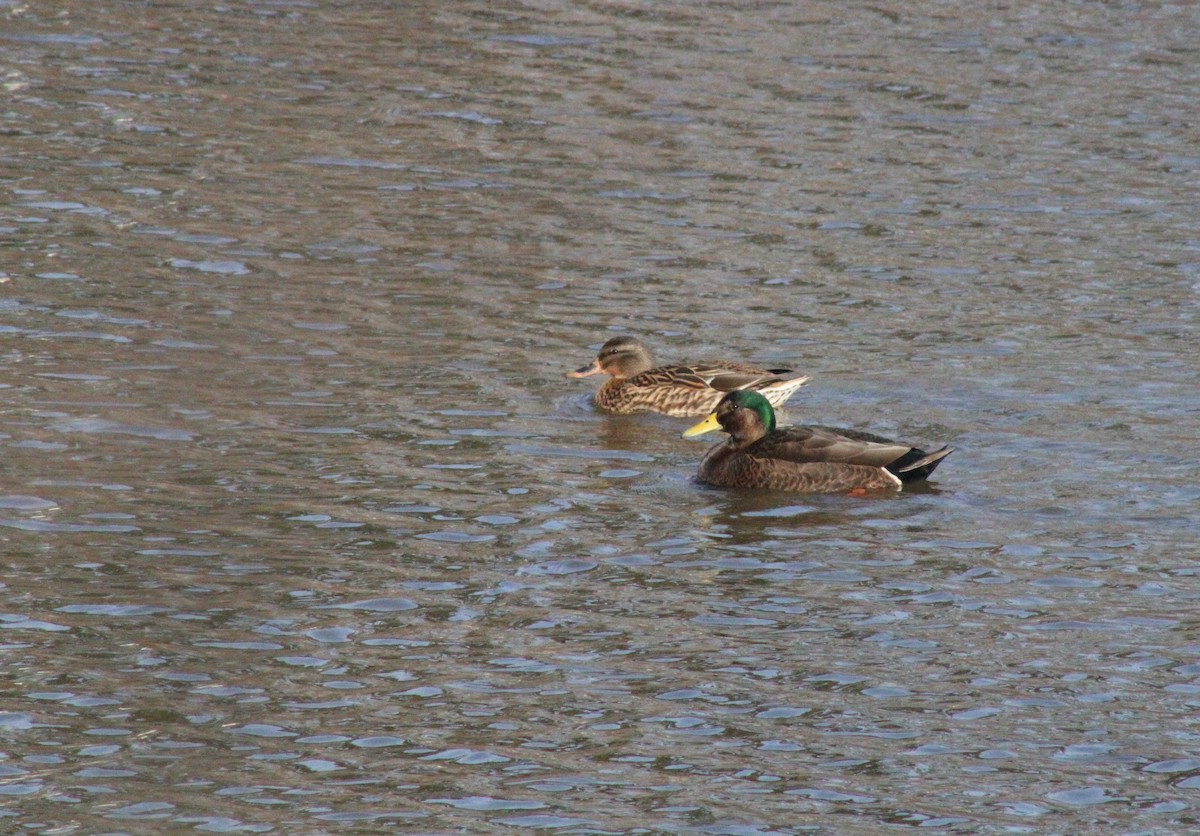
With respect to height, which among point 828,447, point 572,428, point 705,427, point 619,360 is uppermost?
point 619,360

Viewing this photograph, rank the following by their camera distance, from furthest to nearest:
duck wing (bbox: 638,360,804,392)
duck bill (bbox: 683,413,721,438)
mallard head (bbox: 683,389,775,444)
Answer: duck wing (bbox: 638,360,804,392), duck bill (bbox: 683,413,721,438), mallard head (bbox: 683,389,775,444)

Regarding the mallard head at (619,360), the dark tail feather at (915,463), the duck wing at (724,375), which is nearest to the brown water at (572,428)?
the dark tail feather at (915,463)

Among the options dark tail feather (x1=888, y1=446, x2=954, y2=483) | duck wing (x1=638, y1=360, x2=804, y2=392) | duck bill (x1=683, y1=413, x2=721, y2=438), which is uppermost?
duck wing (x1=638, y1=360, x2=804, y2=392)

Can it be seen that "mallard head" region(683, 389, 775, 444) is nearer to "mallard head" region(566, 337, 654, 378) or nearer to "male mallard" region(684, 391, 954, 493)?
"male mallard" region(684, 391, 954, 493)

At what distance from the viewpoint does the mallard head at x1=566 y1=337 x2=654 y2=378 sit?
51.5 ft

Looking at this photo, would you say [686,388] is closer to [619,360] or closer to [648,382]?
[648,382]

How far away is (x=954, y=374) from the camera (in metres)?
15.9

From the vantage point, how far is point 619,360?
15727 millimetres

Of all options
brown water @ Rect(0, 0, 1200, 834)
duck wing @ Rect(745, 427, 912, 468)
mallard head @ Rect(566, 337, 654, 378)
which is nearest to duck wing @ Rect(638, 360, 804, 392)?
mallard head @ Rect(566, 337, 654, 378)

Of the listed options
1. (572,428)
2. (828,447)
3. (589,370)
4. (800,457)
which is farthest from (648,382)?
(828,447)

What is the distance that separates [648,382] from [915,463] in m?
3.00

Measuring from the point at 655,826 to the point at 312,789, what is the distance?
4.73 feet

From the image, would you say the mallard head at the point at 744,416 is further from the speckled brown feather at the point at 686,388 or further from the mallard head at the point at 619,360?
the mallard head at the point at 619,360

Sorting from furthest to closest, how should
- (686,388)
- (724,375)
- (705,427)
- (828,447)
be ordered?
(686,388) → (724,375) → (705,427) → (828,447)
